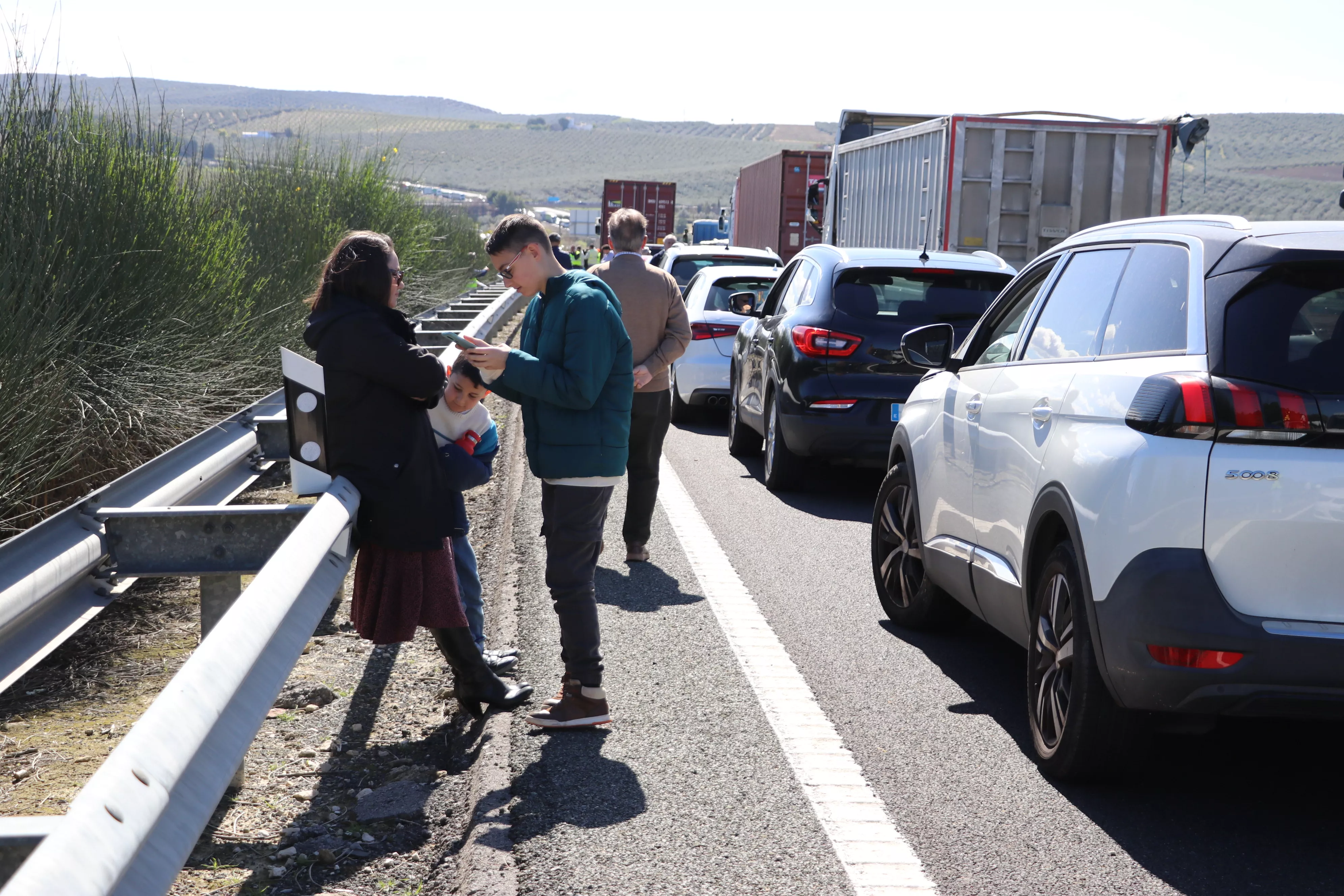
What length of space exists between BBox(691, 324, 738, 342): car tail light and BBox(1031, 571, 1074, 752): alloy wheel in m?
9.40

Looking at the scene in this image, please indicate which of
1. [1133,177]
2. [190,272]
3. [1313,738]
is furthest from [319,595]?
[1133,177]

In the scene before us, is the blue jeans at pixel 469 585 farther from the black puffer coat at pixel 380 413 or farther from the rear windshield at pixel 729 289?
the rear windshield at pixel 729 289

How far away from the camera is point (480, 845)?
3.89 m

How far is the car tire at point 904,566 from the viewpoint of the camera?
638 cm

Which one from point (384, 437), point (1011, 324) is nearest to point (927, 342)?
point (1011, 324)

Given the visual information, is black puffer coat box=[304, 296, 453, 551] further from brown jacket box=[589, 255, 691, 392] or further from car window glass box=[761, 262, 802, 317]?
car window glass box=[761, 262, 802, 317]

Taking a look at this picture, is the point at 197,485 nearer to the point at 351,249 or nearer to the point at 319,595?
the point at 351,249

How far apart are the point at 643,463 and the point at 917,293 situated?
2.87 metres

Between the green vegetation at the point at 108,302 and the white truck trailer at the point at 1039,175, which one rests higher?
the white truck trailer at the point at 1039,175

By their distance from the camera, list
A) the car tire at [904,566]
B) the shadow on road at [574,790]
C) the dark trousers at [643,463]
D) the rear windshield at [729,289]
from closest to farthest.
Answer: the shadow on road at [574,790]
the car tire at [904,566]
the dark trousers at [643,463]
the rear windshield at [729,289]

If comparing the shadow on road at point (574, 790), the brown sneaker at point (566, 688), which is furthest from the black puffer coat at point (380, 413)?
the shadow on road at point (574, 790)

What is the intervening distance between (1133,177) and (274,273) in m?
10.1

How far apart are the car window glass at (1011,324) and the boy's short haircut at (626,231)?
8.50ft

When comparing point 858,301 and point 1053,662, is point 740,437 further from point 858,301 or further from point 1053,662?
point 1053,662
